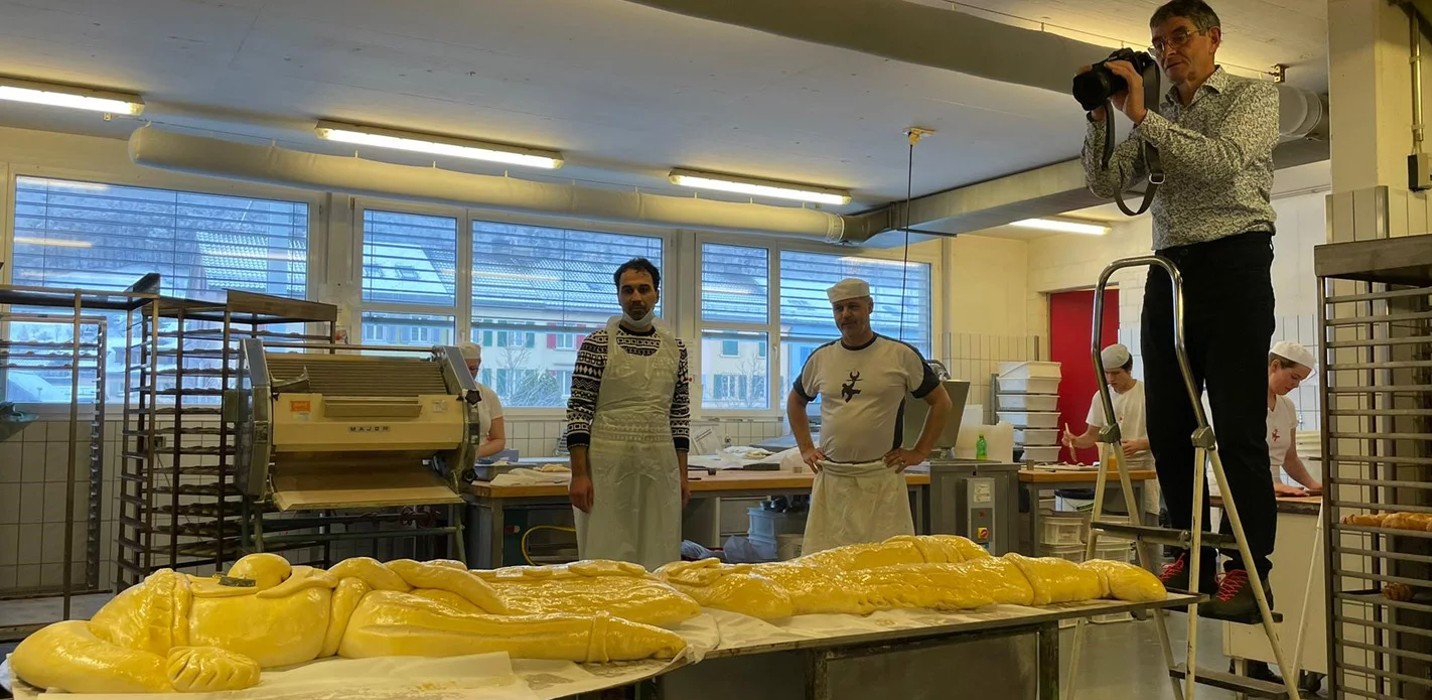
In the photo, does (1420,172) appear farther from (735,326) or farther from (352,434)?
(735,326)

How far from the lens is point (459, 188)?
6855 mm

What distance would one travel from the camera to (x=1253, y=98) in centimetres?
244

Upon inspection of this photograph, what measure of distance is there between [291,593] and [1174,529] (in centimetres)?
193

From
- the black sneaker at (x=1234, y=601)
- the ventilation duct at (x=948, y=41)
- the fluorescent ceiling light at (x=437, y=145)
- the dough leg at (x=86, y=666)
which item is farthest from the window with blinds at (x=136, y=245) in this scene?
the black sneaker at (x=1234, y=601)

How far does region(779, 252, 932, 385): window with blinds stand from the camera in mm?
9445

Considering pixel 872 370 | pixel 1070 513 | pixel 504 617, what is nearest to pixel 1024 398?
pixel 1070 513

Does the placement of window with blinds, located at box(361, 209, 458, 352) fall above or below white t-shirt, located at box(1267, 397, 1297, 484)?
above

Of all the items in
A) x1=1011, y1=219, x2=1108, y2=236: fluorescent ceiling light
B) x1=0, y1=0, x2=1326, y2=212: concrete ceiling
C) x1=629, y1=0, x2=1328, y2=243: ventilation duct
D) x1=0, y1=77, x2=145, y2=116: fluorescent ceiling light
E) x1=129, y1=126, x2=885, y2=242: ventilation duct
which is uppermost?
x1=0, y1=0, x2=1326, y2=212: concrete ceiling

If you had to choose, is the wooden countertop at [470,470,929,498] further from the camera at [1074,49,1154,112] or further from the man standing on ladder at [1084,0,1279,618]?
the camera at [1074,49,1154,112]

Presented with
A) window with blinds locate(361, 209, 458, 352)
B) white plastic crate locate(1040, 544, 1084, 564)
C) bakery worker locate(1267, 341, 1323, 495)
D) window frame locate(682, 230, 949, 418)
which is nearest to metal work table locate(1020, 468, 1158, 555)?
white plastic crate locate(1040, 544, 1084, 564)

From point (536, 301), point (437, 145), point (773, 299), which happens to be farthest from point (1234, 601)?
point (773, 299)

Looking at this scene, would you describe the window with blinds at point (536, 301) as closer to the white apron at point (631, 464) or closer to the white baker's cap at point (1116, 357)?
the white baker's cap at point (1116, 357)

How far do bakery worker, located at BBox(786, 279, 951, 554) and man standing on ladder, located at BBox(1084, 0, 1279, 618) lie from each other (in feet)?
5.63

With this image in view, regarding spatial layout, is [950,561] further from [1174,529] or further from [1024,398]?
[1024,398]
